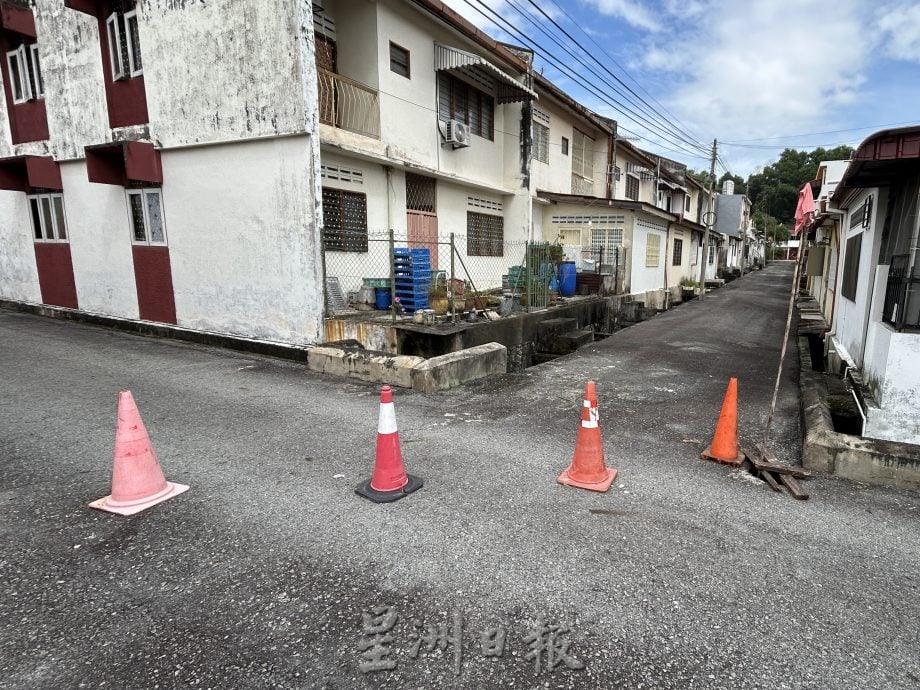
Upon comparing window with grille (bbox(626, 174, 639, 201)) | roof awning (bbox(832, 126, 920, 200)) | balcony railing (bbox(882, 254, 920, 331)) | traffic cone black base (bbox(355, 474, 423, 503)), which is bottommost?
traffic cone black base (bbox(355, 474, 423, 503))

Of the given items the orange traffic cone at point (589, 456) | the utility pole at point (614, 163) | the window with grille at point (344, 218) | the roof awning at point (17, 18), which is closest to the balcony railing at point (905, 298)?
the orange traffic cone at point (589, 456)

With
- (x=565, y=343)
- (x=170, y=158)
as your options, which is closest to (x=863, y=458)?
(x=565, y=343)

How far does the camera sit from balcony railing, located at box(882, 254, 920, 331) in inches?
163

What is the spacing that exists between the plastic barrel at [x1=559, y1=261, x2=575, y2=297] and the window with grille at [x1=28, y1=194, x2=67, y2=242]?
11717 mm

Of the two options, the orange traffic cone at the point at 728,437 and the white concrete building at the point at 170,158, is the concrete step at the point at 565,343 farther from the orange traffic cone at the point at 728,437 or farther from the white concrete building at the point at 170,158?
the orange traffic cone at the point at 728,437

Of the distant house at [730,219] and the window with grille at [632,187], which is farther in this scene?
the distant house at [730,219]

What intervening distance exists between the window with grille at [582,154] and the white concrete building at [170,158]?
1269cm

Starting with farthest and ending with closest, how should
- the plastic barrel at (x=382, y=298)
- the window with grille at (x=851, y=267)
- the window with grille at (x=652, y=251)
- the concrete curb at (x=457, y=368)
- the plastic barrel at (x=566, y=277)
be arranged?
the window with grille at (x=652, y=251) → the plastic barrel at (x=566, y=277) → the plastic barrel at (x=382, y=298) → the window with grille at (x=851, y=267) → the concrete curb at (x=457, y=368)

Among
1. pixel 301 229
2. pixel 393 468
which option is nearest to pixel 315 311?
pixel 301 229

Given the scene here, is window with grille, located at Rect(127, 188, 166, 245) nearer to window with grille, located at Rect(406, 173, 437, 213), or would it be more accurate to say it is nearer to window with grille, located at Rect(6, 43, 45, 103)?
window with grille, located at Rect(6, 43, 45, 103)

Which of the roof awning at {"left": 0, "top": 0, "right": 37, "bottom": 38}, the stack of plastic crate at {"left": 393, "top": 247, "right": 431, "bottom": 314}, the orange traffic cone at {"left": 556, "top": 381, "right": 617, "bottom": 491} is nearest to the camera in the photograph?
the orange traffic cone at {"left": 556, "top": 381, "right": 617, "bottom": 491}

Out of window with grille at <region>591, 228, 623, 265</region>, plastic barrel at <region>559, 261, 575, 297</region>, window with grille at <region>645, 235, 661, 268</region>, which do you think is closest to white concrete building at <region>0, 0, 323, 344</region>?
plastic barrel at <region>559, 261, 575, 297</region>

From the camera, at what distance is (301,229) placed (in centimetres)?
755

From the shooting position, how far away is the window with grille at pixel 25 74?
11031 mm
